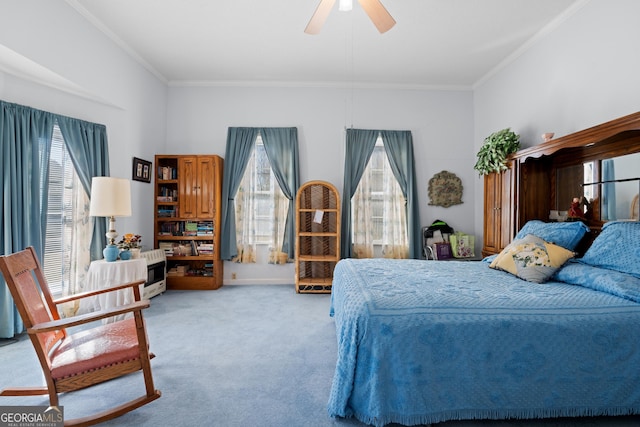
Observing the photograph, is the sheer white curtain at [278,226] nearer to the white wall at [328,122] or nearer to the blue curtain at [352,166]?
the white wall at [328,122]

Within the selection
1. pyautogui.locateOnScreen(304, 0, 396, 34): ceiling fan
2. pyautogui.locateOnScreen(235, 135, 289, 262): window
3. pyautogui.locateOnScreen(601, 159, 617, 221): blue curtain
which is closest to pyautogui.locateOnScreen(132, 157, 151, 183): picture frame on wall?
pyautogui.locateOnScreen(235, 135, 289, 262): window

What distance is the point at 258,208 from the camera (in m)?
4.79

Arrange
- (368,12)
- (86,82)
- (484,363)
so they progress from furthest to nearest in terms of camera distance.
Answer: (86,82), (368,12), (484,363)

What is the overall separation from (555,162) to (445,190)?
173 centimetres

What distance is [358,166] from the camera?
15.6 ft

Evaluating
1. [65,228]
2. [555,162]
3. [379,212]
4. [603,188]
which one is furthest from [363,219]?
[65,228]

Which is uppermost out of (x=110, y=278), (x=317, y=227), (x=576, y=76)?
(x=576, y=76)

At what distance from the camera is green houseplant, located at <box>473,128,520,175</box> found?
134 inches

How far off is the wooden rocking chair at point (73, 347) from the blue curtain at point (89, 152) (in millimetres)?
1674

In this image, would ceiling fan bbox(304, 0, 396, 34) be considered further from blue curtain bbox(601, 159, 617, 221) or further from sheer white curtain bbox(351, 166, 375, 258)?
sheer white curtain bbox(351, 166, 375, 258)

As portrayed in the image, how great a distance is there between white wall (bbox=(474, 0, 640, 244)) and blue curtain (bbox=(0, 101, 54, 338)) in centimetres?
521

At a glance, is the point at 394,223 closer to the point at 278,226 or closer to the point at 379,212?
the point at 379,212

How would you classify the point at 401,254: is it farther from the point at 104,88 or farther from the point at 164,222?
the point at 104,88

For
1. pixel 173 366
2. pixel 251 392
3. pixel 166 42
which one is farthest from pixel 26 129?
pixel 251 392
